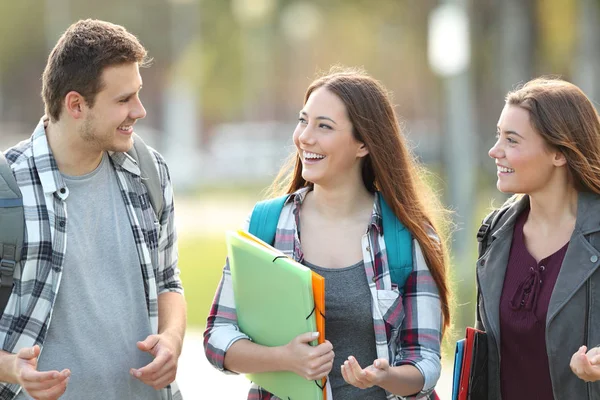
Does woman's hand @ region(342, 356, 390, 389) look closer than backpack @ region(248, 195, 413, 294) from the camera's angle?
Yes

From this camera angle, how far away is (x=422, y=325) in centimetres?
385

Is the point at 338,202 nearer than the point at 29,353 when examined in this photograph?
No

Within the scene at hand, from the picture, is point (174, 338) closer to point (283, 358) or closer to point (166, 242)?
point (166, 242)

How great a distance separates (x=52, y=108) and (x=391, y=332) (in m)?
1.61

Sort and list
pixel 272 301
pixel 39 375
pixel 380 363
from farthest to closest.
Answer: pixel 272 301 < pixel 380 363 < pixel 39 375

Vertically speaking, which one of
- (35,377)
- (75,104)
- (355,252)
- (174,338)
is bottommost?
(174,338)

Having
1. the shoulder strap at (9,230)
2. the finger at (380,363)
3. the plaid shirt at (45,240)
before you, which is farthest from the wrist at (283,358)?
the shoulder strap at (9,230)

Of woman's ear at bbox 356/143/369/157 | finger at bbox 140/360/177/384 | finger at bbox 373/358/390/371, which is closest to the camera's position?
finger at bbox 373/358/390/371

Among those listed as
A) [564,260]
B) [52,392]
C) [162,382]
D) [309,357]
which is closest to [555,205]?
[564,260]

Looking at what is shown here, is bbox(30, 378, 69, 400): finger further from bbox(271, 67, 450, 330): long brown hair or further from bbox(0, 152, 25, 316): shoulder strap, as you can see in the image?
bbox(271, 67, 450, 330): long brown hair

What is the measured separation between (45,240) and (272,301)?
0.89 m

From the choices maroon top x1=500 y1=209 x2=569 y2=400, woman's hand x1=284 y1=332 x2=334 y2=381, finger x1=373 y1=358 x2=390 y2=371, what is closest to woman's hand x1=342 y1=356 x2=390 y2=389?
finger x1=373 y1=358 x2=390 y2=371

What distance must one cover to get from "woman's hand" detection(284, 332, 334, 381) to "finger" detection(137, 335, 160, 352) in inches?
22.1

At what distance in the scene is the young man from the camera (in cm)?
373
